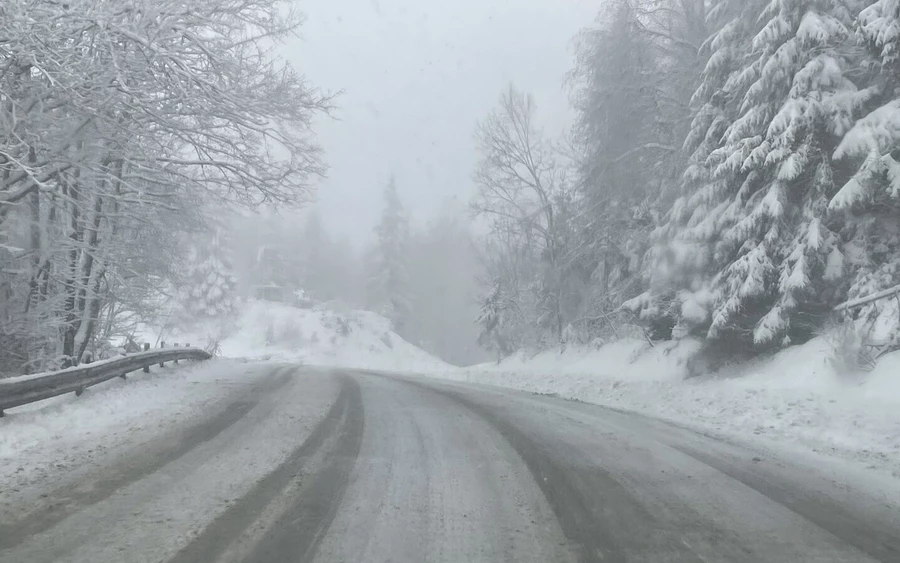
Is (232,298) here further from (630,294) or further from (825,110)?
(825,110)

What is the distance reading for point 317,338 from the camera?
170 feet

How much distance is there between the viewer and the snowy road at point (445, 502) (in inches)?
153

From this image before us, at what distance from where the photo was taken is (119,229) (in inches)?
640

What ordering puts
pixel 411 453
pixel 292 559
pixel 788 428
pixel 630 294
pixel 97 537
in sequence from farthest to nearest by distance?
pixel 630 294 → pixel 788 428 → pixel 411 453 → pixel 97 537 → pixel 292 559

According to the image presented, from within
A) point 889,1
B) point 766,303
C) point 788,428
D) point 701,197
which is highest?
point 889,1

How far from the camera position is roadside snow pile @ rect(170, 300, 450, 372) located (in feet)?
159

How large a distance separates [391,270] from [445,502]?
2335 inches

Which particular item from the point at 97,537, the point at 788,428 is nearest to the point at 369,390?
the point at 788,428

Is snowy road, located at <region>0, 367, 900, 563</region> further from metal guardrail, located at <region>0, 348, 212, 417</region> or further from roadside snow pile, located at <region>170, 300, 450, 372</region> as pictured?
roadside snow pile, located at <region>170, 300, 450, 372</region>

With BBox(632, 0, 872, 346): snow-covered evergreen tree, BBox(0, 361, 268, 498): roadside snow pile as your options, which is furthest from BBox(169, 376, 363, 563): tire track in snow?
BBox(632, 0, 872, 346): snow-covered evergreen tree

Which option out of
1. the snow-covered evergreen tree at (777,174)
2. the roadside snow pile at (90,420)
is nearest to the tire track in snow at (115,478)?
the roadside snow pile at (90,420)

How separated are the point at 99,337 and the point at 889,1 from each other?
67.6 feet

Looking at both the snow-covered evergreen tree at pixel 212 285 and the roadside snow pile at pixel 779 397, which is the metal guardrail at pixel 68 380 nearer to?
the roadside snow pile at pixel 779 397

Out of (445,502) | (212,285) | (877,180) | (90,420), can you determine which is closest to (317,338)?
(212,285)
